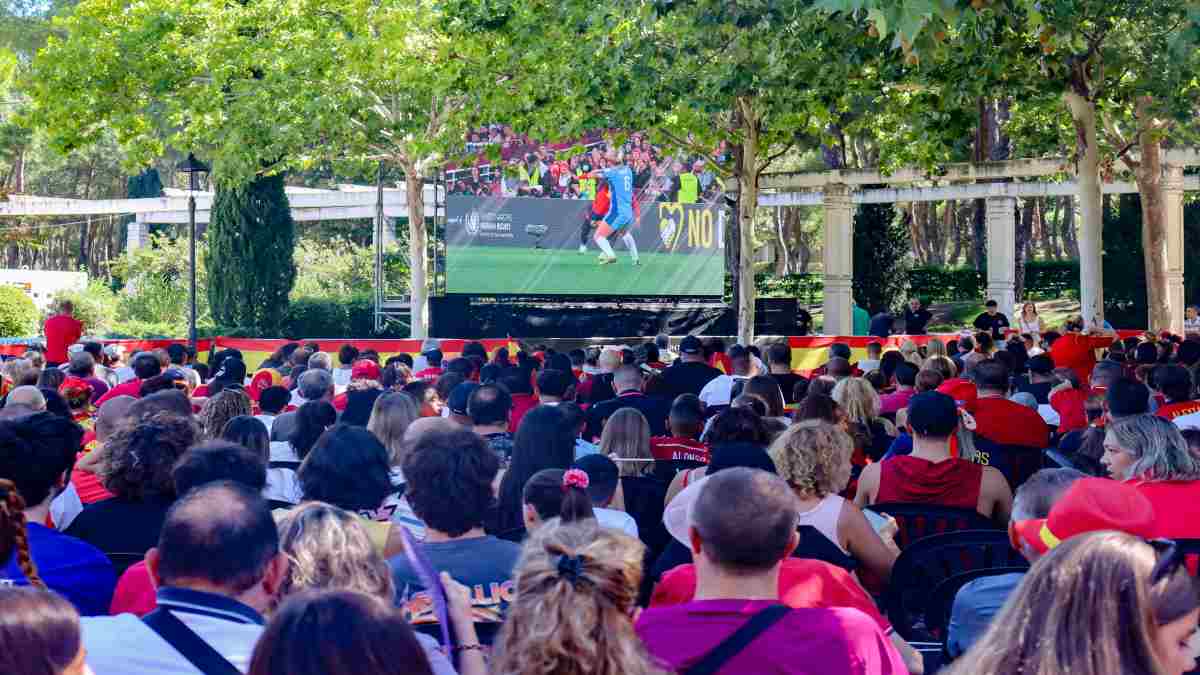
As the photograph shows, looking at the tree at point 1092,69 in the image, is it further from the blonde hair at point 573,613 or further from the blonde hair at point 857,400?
the blonde hair at point 573,613

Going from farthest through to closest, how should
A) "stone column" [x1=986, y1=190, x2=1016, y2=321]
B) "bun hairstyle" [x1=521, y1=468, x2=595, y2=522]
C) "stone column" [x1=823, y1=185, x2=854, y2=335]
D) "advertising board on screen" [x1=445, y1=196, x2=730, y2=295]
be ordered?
"stone column" [x1=986, y1=190, x2=1016, y2=321] → "stone column" [x1=823, y1=185, x2=854, y2=335] → "advertising board on screen" [x1=445, y1=196, x2=730, y2=295] → "bun hairstyle" [x1=521, y1=468, x2=595, y2=522]

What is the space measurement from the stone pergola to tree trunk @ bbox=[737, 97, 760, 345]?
276 cm

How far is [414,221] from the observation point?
86.5 ft

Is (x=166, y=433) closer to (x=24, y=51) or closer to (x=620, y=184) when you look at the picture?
(x=620, y=184)

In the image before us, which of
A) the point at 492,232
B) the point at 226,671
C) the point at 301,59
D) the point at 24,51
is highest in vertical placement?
the point at 24,51

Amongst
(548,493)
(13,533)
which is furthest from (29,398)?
(13,533)

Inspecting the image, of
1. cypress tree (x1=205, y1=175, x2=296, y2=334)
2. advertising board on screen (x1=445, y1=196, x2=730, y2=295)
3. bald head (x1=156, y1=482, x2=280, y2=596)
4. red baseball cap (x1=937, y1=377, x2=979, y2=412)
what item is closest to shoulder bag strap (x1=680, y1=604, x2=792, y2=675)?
bald head (x1=156, y1=482, x2=280, y2=596)

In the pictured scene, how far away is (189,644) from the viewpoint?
11.1 feet

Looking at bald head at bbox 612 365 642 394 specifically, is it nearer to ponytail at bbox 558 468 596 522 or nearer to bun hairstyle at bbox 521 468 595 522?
bun hairstyle at bbox 521 468 595 522

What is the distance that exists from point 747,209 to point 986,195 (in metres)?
10.7

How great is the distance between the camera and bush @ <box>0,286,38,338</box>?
3158 centimetres

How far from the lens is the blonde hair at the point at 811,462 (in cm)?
569

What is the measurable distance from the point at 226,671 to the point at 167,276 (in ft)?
125

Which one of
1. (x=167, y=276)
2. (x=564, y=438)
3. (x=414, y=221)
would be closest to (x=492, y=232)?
(x=414, y=221)
